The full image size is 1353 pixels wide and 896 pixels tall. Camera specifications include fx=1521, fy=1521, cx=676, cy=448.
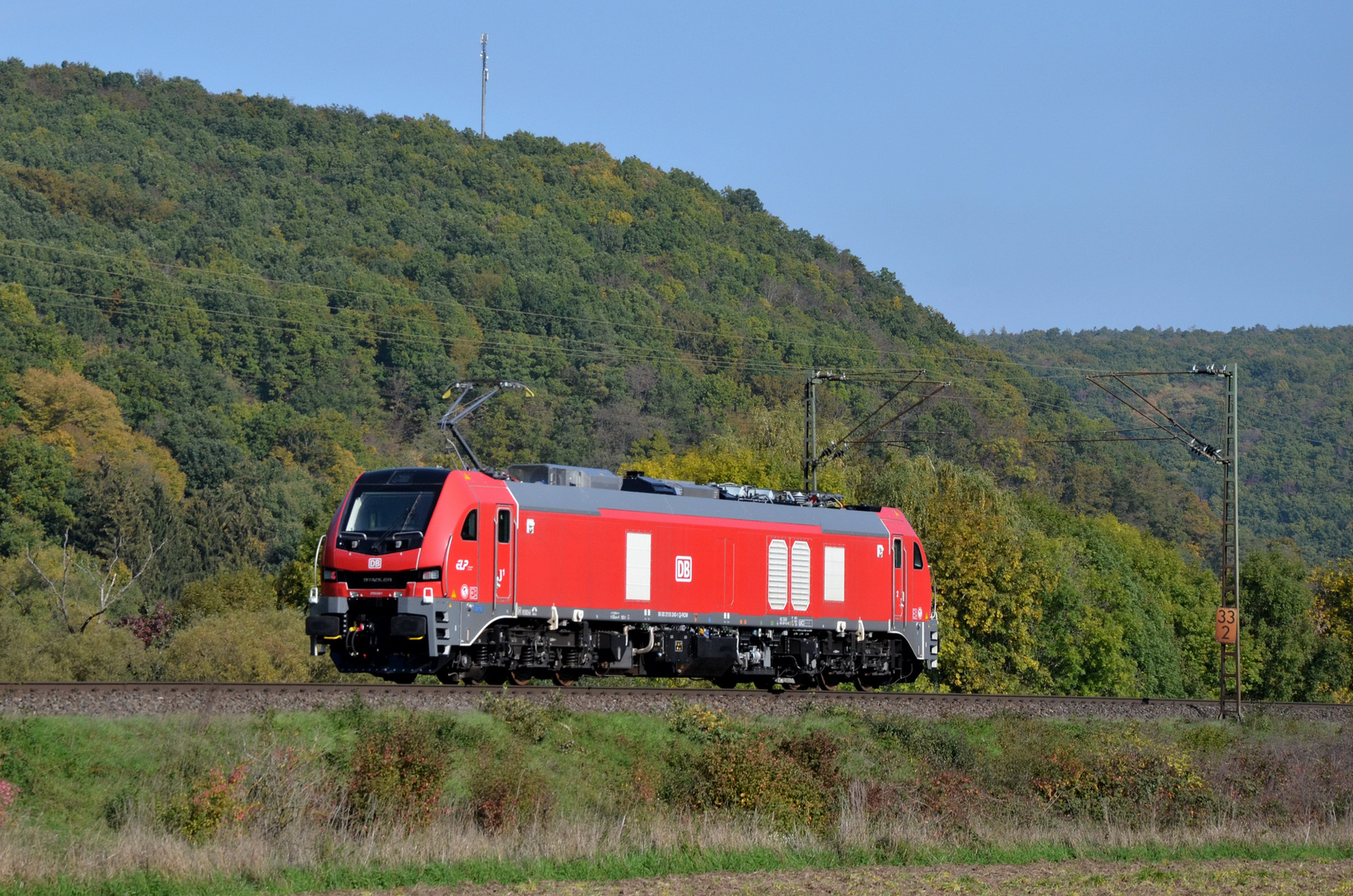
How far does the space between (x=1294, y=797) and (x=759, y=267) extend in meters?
151

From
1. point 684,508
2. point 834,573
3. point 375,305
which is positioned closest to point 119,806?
point 684,508

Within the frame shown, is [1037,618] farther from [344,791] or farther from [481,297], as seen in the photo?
[481,297]

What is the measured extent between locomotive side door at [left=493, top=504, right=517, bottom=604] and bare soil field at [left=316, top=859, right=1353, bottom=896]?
31.0 ft

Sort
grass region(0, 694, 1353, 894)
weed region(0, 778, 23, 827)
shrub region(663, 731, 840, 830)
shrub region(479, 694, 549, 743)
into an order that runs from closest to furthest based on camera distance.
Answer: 1. grass region(0, 694, 1353, 894)
2. weed region(0, 778, 23, 827)
3. shrub region(663, 731, 840, 830)
4. shrub region(479, 694, 549, 743)

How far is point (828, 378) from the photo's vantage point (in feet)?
147

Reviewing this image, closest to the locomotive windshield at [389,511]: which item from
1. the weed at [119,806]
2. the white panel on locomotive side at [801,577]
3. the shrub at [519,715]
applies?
Result: the shrub at [519,715]

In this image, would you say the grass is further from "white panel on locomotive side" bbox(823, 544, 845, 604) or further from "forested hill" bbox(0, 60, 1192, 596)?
"forested hill" bbox(0, 60, 1192, 596)

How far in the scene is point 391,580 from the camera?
27422mm

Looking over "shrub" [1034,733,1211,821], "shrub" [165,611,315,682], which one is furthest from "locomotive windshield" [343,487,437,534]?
"shrub" [165,611,315,682]

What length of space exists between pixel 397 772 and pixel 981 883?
30.5ft

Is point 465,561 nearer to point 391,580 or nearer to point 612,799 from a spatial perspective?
point 391,580

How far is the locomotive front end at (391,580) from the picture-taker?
27000 millimetres

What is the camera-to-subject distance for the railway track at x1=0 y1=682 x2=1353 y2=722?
24188 mm

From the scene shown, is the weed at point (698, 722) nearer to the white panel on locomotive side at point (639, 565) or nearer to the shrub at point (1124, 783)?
the white panel on locomotive side at point (639, 565)
